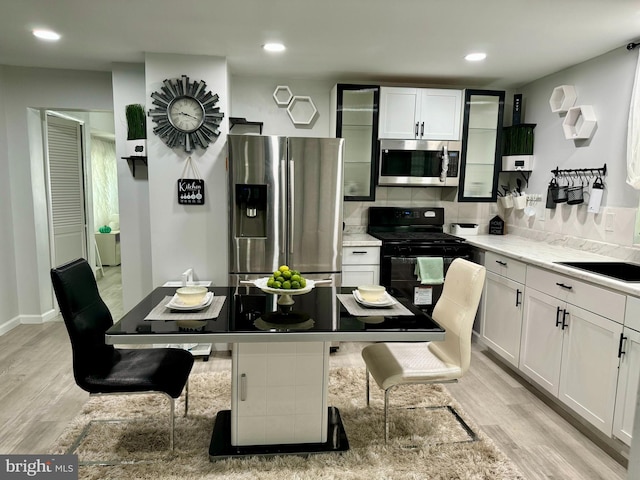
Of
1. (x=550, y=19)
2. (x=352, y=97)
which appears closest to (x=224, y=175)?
(x=352, y=97)

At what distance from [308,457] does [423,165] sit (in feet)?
9.04

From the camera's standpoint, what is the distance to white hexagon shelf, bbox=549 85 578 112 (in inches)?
136

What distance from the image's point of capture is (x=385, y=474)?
2.09 m

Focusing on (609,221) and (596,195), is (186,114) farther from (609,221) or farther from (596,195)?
(609,221)

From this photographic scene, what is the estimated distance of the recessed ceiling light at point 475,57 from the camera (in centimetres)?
326

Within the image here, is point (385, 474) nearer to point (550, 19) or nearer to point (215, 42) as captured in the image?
point (550, 19)

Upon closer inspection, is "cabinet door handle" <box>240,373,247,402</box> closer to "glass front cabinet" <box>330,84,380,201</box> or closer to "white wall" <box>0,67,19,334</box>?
"glass front cabinet" <box>330,84,380,201</box>

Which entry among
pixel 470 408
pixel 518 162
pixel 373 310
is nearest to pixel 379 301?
pixel 373 310

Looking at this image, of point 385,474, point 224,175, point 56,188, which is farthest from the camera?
point 56,188

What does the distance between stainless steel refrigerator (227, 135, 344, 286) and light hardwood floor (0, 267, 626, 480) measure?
84cm

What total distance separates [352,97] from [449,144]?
0.98 m

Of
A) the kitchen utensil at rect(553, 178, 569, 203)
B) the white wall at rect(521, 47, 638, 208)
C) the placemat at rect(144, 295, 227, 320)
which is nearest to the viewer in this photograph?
→ the placemat at rect(144, 295, 227, 320)

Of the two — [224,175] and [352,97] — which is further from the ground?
[352,97]

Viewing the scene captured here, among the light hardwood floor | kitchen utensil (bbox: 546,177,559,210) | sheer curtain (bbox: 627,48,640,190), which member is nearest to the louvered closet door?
the light hardwood floor
